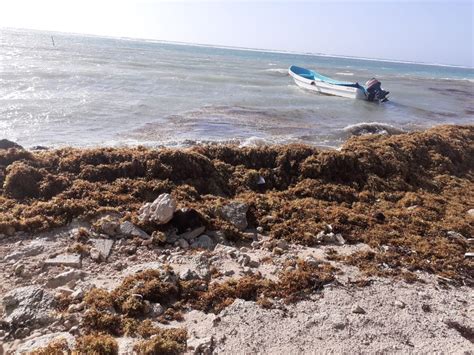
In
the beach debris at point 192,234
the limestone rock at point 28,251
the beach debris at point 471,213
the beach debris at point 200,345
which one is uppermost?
the beach debris at point 471,213

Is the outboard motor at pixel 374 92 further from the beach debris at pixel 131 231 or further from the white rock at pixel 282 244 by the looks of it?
the beach debris at pixel 131 231

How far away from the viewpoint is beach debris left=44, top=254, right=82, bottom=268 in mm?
5457

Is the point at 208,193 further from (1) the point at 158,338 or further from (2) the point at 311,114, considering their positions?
(2) the point at 311,114

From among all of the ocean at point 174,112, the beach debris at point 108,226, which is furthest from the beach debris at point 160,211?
the ocean at point 174,112

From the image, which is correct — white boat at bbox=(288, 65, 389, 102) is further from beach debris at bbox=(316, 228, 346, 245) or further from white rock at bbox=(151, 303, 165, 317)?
white rock at bbox=(151, 303, 165, 317)

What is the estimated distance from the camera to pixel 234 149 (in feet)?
32.2

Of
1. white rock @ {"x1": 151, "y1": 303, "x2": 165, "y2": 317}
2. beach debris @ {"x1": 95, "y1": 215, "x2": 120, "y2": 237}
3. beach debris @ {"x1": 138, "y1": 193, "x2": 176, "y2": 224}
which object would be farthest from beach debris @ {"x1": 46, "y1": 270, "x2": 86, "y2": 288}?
beach debris @ {"x1": 138, "y1": 193, "x2": 176, "y2": 224}

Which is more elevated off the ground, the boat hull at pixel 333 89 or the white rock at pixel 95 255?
the boat hull at pixel 333 89

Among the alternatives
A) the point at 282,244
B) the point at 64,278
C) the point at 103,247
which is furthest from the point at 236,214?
the point at 64,278

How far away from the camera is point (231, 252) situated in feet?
20.2

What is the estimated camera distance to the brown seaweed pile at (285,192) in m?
6.61

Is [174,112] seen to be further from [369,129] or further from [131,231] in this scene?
[131,231]

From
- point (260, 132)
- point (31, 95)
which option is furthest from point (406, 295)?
point (31, 95)

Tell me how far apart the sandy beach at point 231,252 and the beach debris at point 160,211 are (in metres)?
0.02
